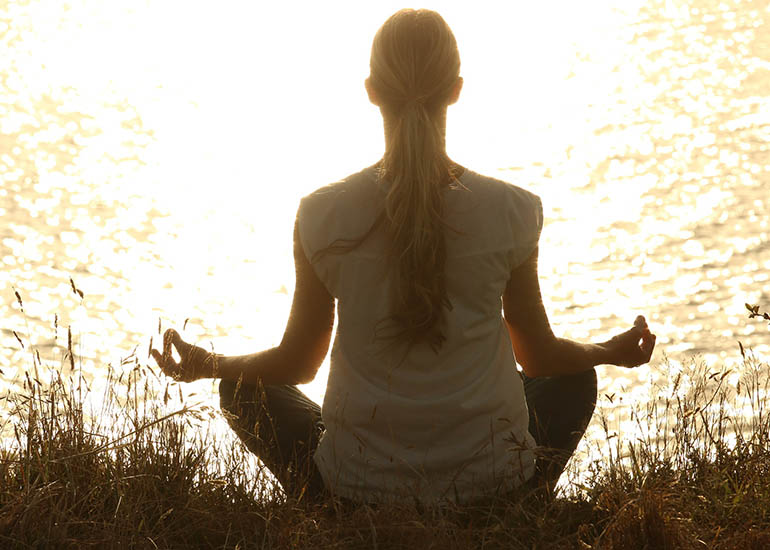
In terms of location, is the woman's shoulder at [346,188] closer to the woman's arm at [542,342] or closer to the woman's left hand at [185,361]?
the woman's arm at [542,342]

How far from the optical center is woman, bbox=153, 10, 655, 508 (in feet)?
9.98

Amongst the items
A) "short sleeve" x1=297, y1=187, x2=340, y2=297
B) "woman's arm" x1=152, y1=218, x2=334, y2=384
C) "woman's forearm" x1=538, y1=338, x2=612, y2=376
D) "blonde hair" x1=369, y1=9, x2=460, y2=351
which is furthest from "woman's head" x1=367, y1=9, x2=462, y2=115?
"woman's forearm" x1=538, y1=338, x2=612, y2=376

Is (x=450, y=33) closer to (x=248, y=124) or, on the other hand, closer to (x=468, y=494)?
(x=468, y=494)

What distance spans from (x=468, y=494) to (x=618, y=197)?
10.6 metres

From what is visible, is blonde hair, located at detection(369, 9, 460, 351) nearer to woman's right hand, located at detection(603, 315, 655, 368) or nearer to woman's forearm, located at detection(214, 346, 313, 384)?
woman's forearm, located at detection(214, 346, 313, 384)

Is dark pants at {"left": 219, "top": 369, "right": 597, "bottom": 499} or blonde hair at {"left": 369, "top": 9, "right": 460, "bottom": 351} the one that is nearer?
blonde hair at {"left": 369, "top": 9, "right": 460, "bottom": 351}

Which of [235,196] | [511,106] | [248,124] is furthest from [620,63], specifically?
[235,196]

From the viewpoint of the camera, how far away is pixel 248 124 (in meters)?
16.6

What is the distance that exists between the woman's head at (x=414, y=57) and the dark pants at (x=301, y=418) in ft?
3.03

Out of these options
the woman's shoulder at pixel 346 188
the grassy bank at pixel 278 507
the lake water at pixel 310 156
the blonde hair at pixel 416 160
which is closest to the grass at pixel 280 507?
the grassy bank at pixel 278 507

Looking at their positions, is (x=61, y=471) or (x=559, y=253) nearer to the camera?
(x=61, y=471)

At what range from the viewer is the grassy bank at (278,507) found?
3.06m

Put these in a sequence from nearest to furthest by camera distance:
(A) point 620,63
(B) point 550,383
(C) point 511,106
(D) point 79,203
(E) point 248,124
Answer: (B) point 550,383
(D) point 79,203
(E) point 248,124
(C) point 511,106
(A) point 620,63

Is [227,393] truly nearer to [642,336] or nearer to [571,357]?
[571,357]
